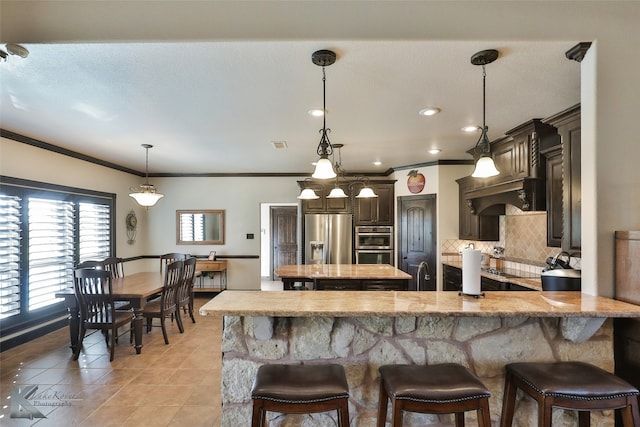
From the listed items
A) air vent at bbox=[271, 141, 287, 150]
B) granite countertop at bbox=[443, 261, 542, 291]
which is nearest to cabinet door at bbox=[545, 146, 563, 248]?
granite countertop at bbox=[443, 261, 542, 291]

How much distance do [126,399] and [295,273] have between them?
6.53 feet

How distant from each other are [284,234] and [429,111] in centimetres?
591

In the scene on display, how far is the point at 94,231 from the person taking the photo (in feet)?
16.7

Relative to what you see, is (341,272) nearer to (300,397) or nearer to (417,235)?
(417,235)

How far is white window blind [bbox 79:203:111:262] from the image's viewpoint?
4.84 metres

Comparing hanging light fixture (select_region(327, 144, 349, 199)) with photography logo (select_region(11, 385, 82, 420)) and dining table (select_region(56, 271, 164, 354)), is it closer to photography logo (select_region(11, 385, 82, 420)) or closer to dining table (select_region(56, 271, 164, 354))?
dining table (select_region(56, 271, 164, 354))

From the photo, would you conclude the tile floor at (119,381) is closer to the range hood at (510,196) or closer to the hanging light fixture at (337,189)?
the hanging light fixture at (337,189)

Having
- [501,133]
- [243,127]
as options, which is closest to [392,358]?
[243,127]

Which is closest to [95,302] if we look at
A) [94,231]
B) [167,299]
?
[167,299]

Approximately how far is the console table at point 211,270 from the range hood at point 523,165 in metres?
4.70

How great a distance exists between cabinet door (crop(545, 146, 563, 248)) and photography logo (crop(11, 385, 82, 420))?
436 centimetres

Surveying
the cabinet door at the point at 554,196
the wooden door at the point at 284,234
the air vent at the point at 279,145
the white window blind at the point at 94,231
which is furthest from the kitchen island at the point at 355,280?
the wooden door at the point at 284,234

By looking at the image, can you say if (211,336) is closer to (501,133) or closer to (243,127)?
(243,127)

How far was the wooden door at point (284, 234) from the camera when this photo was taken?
328 inches
